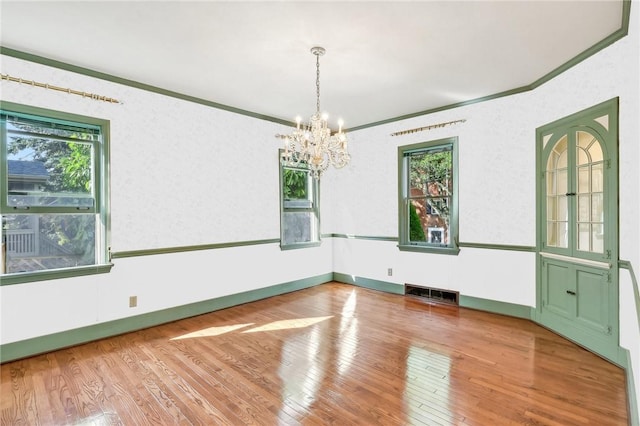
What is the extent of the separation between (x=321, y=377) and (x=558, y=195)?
319 cm

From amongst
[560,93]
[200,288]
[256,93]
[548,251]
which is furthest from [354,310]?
[560,93]

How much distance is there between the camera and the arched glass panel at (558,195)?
349 cm

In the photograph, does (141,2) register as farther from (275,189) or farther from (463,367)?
(463,367)

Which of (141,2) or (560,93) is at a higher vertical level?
(141,2)

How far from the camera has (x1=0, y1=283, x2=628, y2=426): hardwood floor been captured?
7.14ft

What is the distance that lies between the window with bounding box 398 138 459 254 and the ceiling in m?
1.11

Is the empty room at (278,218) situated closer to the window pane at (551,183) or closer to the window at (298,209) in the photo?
the window pane at (551,183)

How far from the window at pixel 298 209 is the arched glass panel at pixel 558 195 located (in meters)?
3.48

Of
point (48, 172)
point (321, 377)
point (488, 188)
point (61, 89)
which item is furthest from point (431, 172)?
point (48, 172)

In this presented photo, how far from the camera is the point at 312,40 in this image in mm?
2842

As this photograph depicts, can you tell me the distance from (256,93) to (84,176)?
2.16m

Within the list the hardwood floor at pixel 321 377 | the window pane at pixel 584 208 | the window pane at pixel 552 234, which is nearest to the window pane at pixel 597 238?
the window pane at pixel 584 208

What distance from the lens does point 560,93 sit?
348cm

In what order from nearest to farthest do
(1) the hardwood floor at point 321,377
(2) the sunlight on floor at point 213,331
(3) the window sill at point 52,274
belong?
(1) the hardwood floor at point 321,377, (3) the window sill at point 52,274, (2) the sunlight on floor at point 213,331
